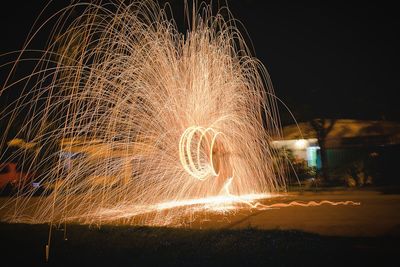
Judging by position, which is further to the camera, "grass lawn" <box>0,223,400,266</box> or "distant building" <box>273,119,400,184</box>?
"distant building" <box>273,119,400,184</box>

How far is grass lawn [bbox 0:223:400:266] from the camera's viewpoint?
649 cm

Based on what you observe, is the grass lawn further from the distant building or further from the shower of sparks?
the distant building

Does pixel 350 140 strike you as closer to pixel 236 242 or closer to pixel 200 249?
pixel 236 242

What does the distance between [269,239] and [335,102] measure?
15761 millimetres

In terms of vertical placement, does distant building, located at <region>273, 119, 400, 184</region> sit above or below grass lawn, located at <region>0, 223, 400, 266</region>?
above

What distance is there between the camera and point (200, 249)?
7.44 meters

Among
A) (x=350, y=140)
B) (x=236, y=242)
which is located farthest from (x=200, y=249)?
(x=350, y=140)

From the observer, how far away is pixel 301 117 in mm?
21609

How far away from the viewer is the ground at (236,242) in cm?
664

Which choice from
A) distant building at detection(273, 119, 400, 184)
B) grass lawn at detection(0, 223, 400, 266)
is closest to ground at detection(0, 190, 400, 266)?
grass lawn at detection(0, 223, 400, 266)

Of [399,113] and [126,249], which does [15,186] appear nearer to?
[126,249]

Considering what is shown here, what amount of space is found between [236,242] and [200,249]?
2.34 feet

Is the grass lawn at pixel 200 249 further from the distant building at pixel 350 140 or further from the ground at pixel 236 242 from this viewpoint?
the distant building at pixel 350 140

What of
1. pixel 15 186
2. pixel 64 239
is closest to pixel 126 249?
pixel 64 239
